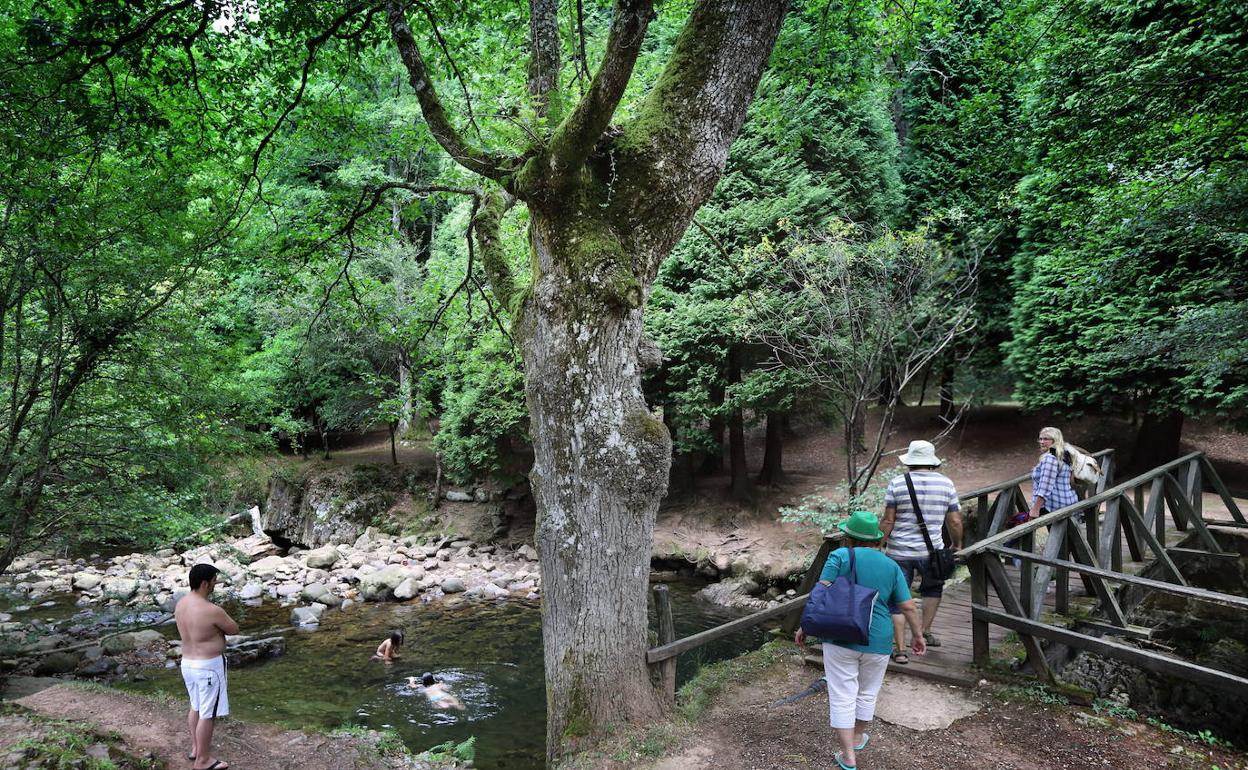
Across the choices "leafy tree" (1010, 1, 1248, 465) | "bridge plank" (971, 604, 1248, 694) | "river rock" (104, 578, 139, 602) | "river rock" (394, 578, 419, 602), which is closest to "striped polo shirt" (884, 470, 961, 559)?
"bridge plank" (971, 604, 1248, 694)

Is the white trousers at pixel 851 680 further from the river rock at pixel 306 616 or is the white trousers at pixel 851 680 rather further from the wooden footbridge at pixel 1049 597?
the river rock at pixel 306 616

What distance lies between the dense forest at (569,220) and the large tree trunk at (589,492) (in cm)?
3

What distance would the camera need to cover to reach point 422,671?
9.38 meters

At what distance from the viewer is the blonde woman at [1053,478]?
6750 millimetres

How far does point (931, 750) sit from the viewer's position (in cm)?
429

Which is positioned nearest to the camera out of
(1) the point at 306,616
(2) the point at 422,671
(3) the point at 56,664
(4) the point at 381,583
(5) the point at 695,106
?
(5) the point at 695,106

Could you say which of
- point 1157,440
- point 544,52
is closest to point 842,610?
point 544,52

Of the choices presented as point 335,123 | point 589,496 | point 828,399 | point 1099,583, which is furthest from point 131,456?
point 828,399

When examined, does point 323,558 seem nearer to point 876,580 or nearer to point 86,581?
point 86,581

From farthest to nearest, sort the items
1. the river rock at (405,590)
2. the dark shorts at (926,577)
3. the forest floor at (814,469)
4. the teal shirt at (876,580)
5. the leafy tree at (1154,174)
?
the forest floor at (814,469) → the river rock at (405,590) → the leafy tree at (1154,174) → the dark shorts at (926,577) → the teal shirt at (876,580)

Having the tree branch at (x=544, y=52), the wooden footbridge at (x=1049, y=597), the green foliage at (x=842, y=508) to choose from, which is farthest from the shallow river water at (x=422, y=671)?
the tree branch at (x=544, y=52)

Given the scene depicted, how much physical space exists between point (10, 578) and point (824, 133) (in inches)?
782

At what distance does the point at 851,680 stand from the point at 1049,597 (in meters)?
4.32

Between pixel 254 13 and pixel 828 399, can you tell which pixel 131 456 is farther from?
pixel 828 399
